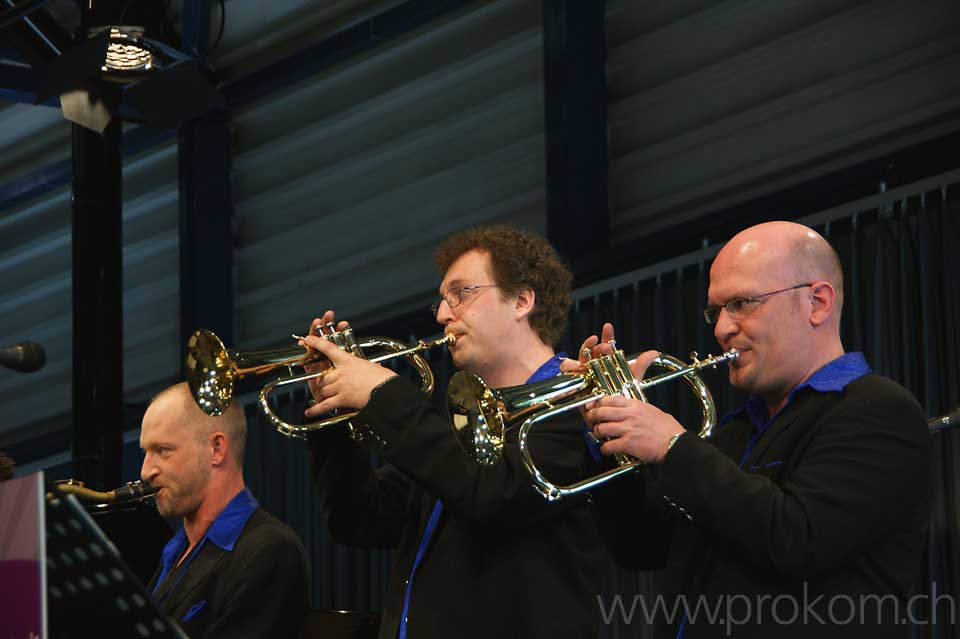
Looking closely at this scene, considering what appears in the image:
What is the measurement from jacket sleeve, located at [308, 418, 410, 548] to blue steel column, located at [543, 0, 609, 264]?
264 cm

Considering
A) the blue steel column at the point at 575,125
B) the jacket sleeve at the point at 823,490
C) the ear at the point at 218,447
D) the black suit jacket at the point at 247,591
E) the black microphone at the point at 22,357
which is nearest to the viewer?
the jacket sleeve at the point at 823,490

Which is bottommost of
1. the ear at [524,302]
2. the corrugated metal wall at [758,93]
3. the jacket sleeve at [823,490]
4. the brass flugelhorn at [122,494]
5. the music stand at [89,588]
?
the music stand at [89,588]

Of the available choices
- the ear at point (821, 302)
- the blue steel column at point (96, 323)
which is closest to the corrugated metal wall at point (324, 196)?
the blue steel column at point (96, 323)

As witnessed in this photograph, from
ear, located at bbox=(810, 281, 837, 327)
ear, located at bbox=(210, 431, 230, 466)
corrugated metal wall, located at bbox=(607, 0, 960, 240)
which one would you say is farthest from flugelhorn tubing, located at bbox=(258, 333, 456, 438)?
corrugated metal wall, located at bbox=(607, 0, 960, 240)

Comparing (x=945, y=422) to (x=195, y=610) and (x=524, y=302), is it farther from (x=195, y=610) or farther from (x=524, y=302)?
(x=195, y=610)

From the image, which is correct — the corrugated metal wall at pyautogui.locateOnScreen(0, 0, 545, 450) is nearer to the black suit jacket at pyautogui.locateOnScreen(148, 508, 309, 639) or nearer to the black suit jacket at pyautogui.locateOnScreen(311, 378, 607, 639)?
the black suit jacket at pyautogui.locateOnScreen(148, 508, 309, 639)

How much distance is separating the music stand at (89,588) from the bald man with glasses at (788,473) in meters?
0.91

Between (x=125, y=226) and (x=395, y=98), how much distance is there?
209cm

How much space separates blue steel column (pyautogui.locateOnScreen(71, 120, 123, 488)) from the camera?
6.32 m

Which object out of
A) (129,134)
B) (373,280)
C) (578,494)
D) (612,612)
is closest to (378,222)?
(373,280)

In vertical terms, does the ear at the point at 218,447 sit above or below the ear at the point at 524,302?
below

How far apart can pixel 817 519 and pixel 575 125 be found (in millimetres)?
3855

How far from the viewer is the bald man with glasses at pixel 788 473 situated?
8.35ft

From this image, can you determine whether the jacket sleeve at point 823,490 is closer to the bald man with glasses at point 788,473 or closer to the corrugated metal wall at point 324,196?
the bald man with glasses at point 788,473
